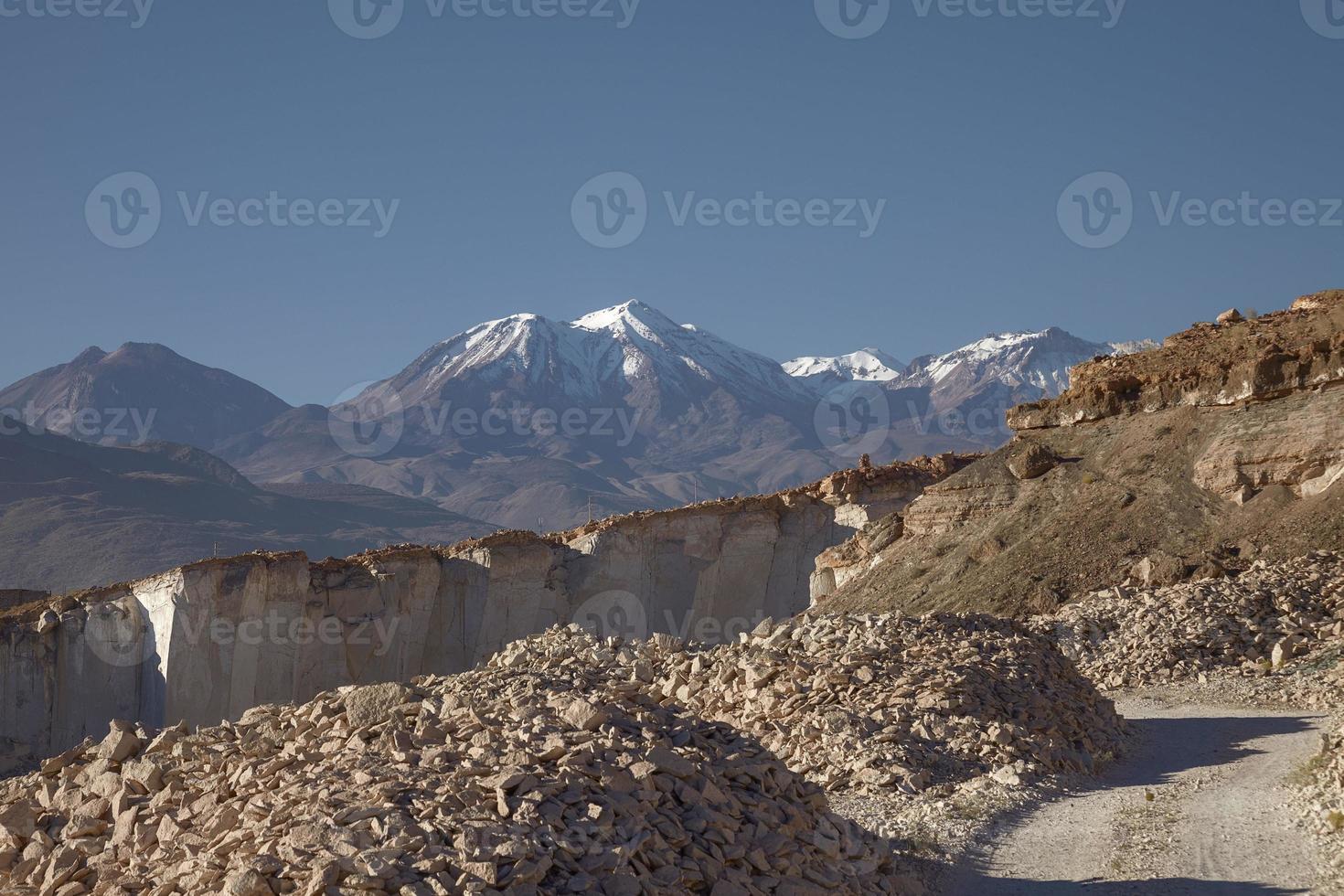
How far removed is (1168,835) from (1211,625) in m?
12.2

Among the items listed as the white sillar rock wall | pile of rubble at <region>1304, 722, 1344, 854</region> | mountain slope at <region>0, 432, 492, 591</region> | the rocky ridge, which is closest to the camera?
pile of rubble at <region>1304, 722, 1344, 854</region>

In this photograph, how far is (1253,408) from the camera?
31.5 meters

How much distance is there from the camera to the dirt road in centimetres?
1072

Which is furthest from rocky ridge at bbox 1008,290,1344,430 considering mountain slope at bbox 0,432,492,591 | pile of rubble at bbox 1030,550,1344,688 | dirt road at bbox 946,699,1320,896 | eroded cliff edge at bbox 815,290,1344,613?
mountain slope at bbox 0,432,492,591

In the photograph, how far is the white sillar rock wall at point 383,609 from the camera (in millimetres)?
35219

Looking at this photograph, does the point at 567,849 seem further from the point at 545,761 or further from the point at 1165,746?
the point at 1165,746

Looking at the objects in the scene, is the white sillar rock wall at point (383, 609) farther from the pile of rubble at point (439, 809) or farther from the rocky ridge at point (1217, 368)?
the pile of rubble at point (439, 809)

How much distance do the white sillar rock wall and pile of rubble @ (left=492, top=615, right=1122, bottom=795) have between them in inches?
759

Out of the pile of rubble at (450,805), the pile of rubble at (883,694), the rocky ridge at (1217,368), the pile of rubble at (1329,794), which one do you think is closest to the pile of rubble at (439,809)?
the pile of rubble at (450,805)

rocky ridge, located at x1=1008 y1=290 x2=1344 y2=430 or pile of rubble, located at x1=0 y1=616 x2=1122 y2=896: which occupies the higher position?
rocky ridge, located at x1=1008 y1=290 x2=1344 y2=430

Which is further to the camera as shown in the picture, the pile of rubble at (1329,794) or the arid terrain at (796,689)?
the pile of rubble at (1329,794)

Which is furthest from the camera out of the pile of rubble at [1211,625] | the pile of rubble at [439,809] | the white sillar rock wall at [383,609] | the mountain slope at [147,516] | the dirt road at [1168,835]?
the mountain slope at [147,516]

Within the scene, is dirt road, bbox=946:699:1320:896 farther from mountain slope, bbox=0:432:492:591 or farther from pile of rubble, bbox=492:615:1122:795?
mountain slope, bbox=0:432:492:591

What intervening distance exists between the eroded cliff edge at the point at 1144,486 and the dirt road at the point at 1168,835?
1204 centimetres
